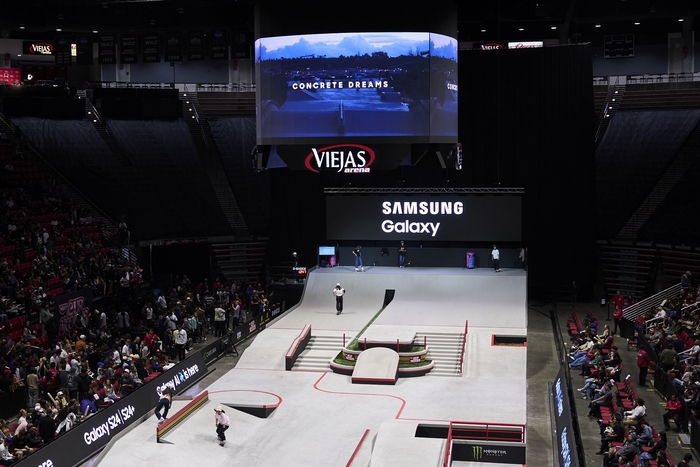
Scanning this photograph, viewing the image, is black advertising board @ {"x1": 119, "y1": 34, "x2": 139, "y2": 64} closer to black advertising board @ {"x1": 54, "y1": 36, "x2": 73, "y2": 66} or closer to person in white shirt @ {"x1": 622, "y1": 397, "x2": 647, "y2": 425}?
black advertising board @ {"x1": 54, "y1": 36, "x2": 73, "y2": 66}

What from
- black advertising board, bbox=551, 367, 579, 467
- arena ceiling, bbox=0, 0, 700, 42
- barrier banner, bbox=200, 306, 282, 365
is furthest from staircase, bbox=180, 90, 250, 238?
black advertising board, bbox=551, 367, 579, 467

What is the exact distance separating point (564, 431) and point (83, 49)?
89.4 ft

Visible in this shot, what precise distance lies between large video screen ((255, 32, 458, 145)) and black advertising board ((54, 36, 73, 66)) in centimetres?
1267

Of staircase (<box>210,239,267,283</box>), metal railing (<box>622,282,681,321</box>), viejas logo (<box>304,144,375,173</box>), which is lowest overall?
metal railing (<box>622,282,681,321</box>)

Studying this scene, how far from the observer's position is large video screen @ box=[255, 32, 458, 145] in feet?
91.5

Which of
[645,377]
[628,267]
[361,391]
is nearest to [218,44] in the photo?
[361,391]

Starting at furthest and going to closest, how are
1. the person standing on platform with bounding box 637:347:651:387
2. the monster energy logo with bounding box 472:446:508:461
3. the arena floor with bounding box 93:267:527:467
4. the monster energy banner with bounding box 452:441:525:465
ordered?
1. the person standing on platform with bounding box 637:347:651:387
2. the arena floor with bounding box 93:267:527:467
3. the monster energy logo with bounding box 472:446:508:461
4. the monster energy banner with bounding box 452:441:525:465

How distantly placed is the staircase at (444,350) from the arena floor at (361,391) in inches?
16.1

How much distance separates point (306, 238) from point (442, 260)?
21.7 ft

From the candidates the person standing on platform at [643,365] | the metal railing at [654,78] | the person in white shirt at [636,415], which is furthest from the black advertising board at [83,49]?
the person in white shirt at [636,415]

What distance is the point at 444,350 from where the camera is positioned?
28.2m

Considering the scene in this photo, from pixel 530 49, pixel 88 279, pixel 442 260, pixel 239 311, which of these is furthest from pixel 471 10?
pixel 88 279

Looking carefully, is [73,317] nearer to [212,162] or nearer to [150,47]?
[150,47]

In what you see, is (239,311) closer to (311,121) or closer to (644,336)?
(311,121)
